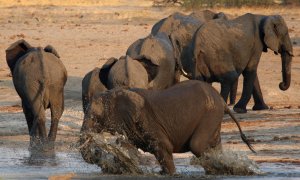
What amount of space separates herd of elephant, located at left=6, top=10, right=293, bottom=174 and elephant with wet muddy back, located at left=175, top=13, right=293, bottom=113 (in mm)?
16

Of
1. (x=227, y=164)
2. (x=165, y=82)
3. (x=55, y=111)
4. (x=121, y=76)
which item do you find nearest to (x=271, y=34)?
(x=165, y=82)

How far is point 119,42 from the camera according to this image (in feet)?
90.6

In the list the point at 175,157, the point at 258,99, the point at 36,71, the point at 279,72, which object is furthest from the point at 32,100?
the point at 279,72

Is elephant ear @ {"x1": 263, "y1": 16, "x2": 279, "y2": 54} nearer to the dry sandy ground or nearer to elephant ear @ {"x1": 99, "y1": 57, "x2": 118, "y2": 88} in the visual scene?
the dry sandy ground

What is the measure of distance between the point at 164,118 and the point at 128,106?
0.40 meters

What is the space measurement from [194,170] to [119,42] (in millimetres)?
16385

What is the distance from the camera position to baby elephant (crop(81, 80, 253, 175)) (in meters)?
10.5

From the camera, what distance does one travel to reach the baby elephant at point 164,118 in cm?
1048

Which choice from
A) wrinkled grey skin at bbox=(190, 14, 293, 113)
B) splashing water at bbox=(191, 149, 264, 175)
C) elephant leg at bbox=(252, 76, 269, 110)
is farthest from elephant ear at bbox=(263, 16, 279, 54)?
splashing water at bbox=(191, 149, 264, 175)

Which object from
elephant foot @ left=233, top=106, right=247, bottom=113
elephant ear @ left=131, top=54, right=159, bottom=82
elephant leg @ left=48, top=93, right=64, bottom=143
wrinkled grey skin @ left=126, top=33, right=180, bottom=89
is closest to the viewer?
elephant leg @ left=48, top=93, right=64, bottom=143

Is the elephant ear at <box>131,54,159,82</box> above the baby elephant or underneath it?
underneath

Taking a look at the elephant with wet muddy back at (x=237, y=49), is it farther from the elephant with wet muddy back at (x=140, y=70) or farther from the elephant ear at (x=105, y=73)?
the elephant ear at (x=105, y=73)

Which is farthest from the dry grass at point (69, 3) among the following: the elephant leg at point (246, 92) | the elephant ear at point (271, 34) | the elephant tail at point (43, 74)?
the elephant tail at point (43, 74)

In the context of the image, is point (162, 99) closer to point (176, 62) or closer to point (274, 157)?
point (274, 157)
